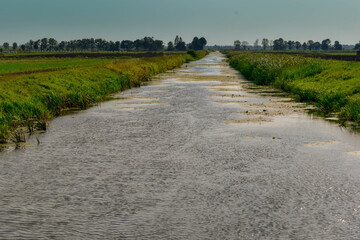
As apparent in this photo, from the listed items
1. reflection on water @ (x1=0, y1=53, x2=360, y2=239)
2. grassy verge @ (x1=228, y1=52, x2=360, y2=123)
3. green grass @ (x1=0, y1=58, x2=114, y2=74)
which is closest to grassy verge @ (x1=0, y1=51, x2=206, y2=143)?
reflection on water @ (x1=0, y1=53, x2=360, y2=239)

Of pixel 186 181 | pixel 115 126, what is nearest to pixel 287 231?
pixel 186 181

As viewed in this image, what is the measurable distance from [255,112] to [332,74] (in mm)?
14002

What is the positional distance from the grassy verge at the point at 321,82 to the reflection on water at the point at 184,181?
3556mm

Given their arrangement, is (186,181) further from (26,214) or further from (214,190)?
(26,214)

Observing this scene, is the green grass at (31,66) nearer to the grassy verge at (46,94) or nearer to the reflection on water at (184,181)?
the grassy verge at (46,94)

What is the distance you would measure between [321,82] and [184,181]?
25013 mm

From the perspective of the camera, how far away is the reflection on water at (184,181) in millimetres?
9281

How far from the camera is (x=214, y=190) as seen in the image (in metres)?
11.6

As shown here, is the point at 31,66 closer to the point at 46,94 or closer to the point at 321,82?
the point at 46,94

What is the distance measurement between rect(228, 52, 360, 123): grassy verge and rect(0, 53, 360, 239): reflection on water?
11.7ft

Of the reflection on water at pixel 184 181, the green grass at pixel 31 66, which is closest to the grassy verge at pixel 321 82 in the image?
the reflection on water at pixel 184 181

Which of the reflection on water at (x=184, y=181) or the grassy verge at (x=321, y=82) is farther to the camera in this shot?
the grassy verge at (x=321, y=82)

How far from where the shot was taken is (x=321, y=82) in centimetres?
3416

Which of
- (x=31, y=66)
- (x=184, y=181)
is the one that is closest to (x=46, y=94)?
(x=184, y=181)
